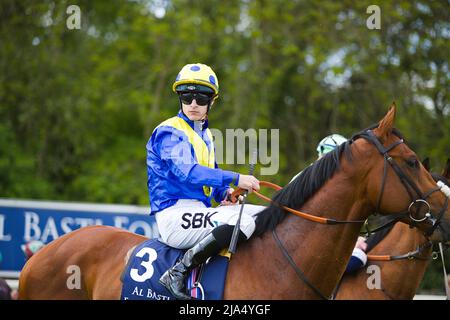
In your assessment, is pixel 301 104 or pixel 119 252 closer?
pixel 119 252

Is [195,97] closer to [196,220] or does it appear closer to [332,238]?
[196,220]

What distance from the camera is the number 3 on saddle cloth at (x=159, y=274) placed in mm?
4230

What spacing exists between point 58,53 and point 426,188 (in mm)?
12274

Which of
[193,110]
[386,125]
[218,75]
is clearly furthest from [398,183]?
[218,75]

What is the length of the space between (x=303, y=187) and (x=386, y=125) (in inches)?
27.1

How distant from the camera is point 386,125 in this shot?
4215mm

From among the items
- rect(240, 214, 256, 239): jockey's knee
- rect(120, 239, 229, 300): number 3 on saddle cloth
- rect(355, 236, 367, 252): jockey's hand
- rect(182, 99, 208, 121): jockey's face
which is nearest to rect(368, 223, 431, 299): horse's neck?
rect(355, 236, 367, 252): jockey's hand

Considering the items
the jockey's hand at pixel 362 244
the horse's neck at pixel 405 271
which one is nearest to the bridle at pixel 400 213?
the horse's neck at pixel 405 271

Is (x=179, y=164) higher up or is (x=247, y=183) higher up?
(x=179, y=164)

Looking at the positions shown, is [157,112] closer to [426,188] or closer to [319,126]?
[319,126]

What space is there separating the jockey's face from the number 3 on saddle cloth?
95cm

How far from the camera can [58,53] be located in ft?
49.3

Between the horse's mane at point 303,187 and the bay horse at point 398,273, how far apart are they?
A: 1749 millimetres
